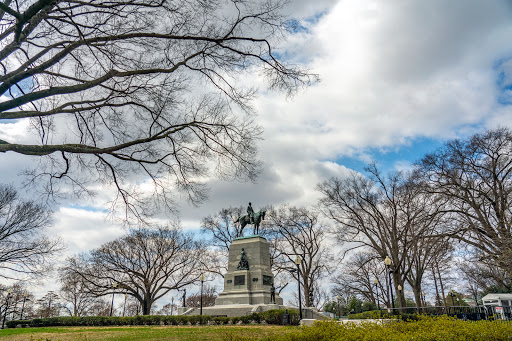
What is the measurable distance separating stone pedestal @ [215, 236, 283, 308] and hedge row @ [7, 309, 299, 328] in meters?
4.57

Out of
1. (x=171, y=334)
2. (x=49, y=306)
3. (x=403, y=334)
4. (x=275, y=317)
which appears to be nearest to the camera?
(x=403, y=334)

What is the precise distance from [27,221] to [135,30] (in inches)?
836

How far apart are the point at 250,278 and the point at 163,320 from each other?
6.76 meters

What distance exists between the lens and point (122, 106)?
9477mm

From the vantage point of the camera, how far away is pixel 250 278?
23484mm

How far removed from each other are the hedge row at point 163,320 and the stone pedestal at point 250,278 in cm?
457

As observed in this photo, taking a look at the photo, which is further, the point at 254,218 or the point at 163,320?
the point at 254,218

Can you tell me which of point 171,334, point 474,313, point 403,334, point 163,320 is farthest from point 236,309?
point 403,334

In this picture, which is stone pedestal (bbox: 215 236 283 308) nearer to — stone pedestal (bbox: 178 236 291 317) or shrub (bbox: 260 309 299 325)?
stone pedestal (bbox: 178 236 291 317)

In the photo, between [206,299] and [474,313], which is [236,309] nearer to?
[474,313]

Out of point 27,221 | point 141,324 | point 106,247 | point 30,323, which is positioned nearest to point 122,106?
point 141,324

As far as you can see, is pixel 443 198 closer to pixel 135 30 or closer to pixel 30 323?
pixel 135 30

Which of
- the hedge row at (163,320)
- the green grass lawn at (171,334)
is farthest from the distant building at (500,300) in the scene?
the green grass lawn at (171,334)

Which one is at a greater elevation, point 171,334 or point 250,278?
point 250,278
